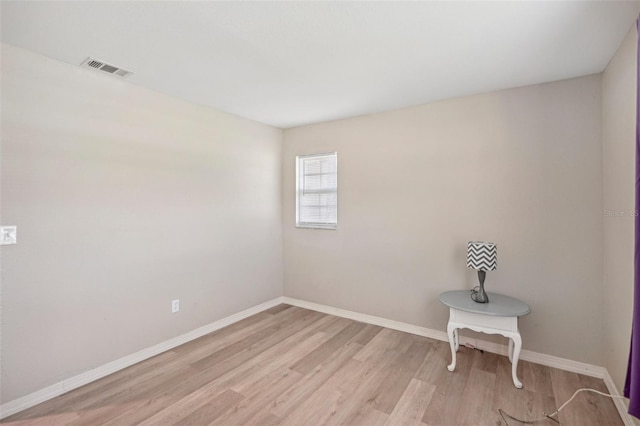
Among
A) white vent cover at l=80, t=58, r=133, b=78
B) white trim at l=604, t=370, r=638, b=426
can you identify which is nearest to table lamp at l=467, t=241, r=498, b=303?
white trim at l=604, t=370, r=638, b=426

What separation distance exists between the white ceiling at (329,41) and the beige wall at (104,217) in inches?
12.9

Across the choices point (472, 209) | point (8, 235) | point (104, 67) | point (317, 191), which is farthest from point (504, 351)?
point (104, 67)

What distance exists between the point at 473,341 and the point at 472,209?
1.25 metres

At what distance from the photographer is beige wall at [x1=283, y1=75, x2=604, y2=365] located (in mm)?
2398

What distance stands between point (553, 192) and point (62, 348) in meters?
4.02

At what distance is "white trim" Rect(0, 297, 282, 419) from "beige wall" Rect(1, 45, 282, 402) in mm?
45

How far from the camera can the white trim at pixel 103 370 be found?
1.99 meters

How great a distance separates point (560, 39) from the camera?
6.22 ft

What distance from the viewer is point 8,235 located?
1953 millimetres

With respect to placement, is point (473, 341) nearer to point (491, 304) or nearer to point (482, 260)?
point (491, 304)

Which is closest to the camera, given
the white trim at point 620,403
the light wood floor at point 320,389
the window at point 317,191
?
the white trim at point 620,403

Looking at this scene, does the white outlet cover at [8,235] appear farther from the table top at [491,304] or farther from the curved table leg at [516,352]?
the curved table leg at [516,352]

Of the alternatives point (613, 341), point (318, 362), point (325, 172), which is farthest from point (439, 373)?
point (325, 172)

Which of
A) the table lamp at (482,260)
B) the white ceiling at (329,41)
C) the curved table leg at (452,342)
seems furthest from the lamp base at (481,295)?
the white ceiling at (329,41)
